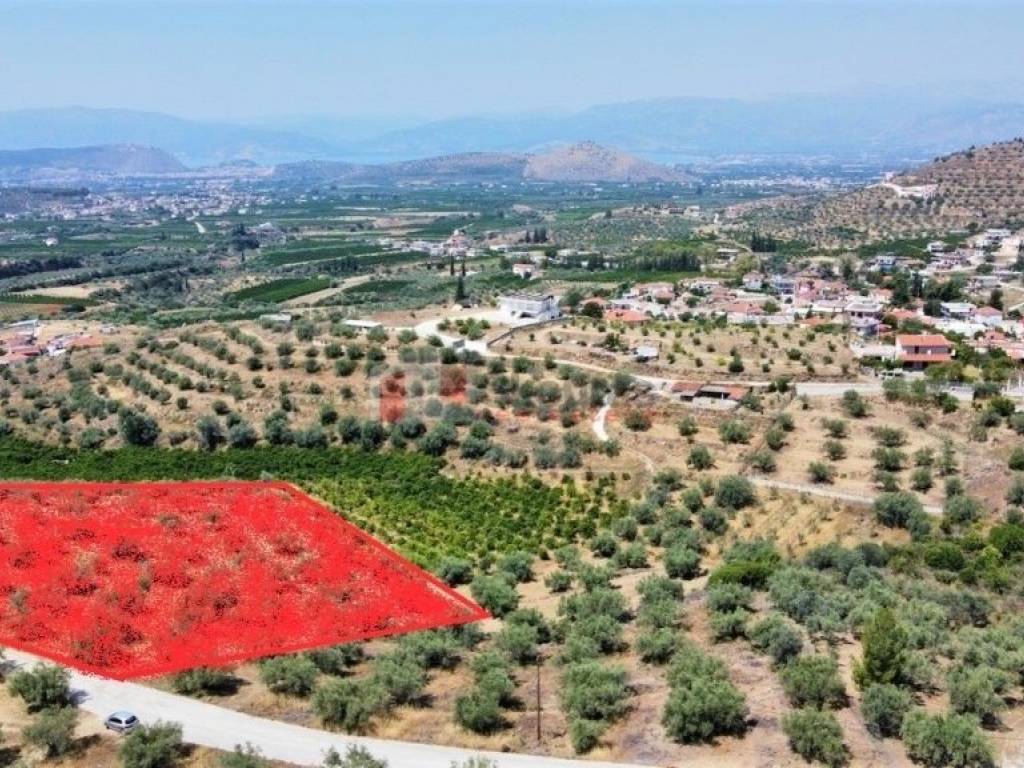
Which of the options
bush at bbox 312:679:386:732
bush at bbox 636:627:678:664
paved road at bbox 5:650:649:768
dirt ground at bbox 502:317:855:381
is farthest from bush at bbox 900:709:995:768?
dirt ground at bbox 502:317:855:381

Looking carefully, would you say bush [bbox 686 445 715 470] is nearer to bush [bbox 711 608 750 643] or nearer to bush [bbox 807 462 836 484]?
bush [bbox 807 462 836 484]

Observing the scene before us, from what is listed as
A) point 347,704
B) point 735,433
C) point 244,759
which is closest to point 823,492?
point 735,433

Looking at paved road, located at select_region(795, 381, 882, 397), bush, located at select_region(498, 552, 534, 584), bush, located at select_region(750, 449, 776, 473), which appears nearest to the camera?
bush, located at select_region(498, 552, 534, 584)

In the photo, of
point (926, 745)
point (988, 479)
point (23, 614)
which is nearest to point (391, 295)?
point (988, 479)

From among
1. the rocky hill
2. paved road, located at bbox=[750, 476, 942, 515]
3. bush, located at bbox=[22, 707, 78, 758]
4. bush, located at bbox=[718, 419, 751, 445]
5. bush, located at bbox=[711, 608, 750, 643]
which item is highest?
the rocky hill

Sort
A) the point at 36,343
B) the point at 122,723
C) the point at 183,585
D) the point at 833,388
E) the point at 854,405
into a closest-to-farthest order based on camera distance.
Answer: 1. the point at 122,723
2. the point at 183,585
3. the point at 854,405
4. the point at 833,388
5. the point at 36,343

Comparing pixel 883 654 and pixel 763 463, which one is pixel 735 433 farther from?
pixel 883 654
